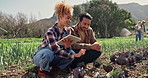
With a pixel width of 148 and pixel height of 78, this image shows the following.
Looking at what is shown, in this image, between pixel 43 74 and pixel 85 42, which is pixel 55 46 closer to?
pixel 43 74

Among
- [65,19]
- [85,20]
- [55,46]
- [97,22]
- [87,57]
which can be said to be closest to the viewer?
[55,46]

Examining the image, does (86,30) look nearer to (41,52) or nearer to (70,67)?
(70,67)

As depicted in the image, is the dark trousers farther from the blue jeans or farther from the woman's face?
the woman's face

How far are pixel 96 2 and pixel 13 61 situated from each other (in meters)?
24.9

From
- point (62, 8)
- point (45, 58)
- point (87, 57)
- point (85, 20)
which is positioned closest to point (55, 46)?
point (45, 58)

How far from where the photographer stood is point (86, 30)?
3035 millimetres

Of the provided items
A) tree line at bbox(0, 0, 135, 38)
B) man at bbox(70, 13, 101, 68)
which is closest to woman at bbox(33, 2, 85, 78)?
man at bbox(70, 13, 101, 68)

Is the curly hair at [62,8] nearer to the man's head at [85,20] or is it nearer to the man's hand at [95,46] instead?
the man's head at [85,20]

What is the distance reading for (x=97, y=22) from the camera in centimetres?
2486

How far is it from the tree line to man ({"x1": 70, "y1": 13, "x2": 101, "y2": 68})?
21.9 meters

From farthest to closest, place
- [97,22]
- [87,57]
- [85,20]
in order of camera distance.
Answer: [97,22] → [87,57] → [85,20]

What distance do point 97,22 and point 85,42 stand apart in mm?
22061

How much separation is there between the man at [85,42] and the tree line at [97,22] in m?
21.9

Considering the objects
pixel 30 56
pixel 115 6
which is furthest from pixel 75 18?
pixel 30 56
